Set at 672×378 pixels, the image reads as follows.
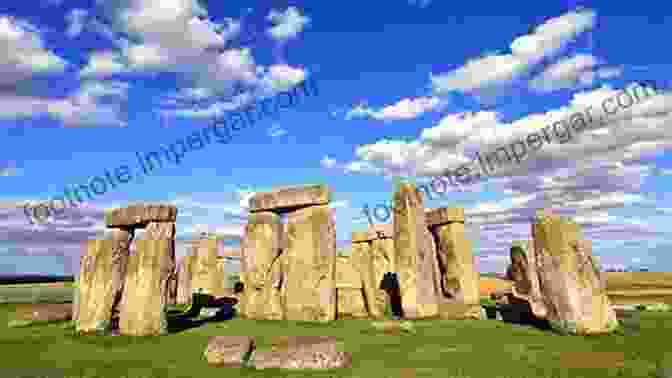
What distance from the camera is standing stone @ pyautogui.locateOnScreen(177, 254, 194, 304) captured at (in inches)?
866

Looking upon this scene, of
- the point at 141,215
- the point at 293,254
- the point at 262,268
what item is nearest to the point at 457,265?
the point at 293,254

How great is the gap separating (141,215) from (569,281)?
9523mm

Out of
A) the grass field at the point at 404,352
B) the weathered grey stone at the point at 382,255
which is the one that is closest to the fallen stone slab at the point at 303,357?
the grass field at the point at 404,352

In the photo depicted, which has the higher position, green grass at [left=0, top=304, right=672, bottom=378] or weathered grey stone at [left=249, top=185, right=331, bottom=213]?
weathered grey stone at [left=249, top=185, right=331, bottom=213]

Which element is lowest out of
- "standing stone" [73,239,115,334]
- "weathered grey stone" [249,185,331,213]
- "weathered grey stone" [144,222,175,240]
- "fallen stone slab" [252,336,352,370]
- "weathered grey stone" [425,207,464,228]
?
"fallen stone slab" [252,336,352,370]

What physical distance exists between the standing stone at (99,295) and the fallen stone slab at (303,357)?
5.98 metres

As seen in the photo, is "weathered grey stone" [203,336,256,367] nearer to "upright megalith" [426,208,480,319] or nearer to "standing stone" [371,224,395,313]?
"upright megalith" [426,208,480,319]

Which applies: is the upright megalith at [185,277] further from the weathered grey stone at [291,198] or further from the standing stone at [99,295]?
the standing stone at [99,295]

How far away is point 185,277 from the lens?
2252 cm

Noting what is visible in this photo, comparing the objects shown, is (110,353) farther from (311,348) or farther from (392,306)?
(392,306)

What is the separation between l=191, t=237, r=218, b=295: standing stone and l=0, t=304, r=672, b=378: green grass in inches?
391

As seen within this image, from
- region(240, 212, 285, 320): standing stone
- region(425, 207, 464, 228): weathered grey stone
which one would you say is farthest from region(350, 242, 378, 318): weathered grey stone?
region(425, 207, 464, 228): weathered grey stone

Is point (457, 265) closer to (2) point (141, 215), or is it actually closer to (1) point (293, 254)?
(1) point (293, 254)

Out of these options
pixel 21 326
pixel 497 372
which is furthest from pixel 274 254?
pixel 497 372
